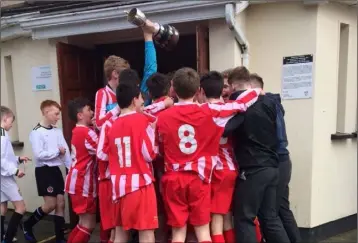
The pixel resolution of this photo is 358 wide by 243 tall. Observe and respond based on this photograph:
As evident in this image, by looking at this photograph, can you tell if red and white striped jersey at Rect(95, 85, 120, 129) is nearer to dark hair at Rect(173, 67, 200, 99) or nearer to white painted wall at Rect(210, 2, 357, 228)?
dark hair at Rect(173, 67, 200, 99)

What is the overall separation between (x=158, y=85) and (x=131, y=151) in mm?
661

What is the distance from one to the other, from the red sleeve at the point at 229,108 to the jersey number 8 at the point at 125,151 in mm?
704

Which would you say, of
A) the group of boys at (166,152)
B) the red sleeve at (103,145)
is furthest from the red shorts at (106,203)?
the red sleeve at (103,145)

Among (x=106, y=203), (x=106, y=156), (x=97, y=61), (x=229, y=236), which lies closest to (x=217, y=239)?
(x=229, y=236)

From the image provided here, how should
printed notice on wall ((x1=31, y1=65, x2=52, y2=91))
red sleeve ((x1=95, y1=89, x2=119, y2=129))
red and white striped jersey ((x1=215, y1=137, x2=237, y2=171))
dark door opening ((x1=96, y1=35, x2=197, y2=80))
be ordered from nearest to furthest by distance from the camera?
red and white striped jersey ((x1=215, y1=137, x2=237, y2=171)) → red sleeve ((x1=95, y1=89, x2=119, y2=129)) → printed notice on wall ((x1=31, y1=65, x2=52, y2=91)) → dark door opening ((x1=96, y1=35, x2=197, y2=80))

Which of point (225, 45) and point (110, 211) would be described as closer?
point (110, 211)

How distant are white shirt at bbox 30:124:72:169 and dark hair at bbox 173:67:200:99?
2194 mm

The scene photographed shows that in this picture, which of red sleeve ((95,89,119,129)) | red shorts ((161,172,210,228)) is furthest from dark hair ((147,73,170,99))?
red shorts ((161,172,210,228))

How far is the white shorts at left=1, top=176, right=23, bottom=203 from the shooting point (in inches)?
173

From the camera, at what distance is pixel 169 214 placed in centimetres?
319

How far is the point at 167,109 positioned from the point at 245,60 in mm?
1886

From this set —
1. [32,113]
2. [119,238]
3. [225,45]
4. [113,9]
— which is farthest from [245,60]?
[32,113]

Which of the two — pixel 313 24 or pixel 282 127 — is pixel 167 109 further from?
pixel 313 24

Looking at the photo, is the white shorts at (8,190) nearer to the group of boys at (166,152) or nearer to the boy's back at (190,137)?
the group of boys at (166,152)
